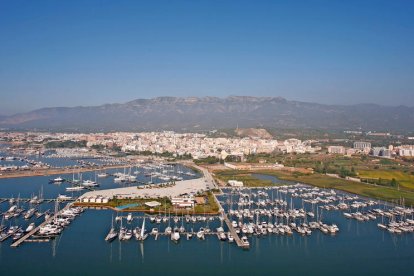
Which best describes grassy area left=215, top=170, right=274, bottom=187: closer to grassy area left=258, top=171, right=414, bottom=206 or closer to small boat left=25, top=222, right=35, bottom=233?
grassy area left=258, top=171, right=414, bottom=206

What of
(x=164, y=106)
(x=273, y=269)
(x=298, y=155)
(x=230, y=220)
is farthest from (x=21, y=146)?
(x=164, y=106)

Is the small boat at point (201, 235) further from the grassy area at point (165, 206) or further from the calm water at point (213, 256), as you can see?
the grassy area at point (165, 206)

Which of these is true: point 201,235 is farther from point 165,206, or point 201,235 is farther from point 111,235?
point 165,206

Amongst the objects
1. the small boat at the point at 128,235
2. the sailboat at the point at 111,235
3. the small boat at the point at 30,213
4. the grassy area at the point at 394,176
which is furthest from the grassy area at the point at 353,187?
the small boat at the point at 30,213

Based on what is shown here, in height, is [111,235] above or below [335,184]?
below

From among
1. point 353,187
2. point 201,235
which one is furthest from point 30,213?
point 353,187

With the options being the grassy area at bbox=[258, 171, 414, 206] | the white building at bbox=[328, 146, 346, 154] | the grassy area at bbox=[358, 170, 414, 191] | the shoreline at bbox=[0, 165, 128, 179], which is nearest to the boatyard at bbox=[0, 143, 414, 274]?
the grassy area at bbox=[258, 171, 414, 206]
